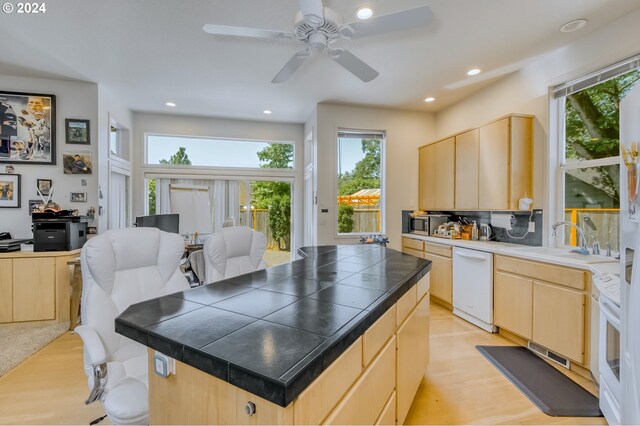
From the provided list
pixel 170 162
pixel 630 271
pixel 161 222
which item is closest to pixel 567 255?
pixel 630 271

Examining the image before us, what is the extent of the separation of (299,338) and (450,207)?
12.4 ft

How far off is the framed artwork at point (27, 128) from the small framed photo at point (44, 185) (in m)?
0.23

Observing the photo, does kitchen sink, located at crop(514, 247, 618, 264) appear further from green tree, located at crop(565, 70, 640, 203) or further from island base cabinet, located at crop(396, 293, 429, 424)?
island base cabinet, located at crop(396, 293, 429, 424)

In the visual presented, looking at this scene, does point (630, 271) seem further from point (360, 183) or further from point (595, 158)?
point (360, 183)

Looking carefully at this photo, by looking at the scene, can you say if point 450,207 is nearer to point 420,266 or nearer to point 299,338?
point 420,266

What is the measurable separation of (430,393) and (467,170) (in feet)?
9.05

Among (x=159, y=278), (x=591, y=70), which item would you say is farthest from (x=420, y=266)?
(x=591, y=70)

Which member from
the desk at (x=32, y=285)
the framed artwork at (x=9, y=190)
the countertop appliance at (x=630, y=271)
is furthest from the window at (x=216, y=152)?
the countertop appliance at (x=630, y=271)

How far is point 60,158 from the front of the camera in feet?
12.3

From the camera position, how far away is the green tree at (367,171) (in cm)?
486

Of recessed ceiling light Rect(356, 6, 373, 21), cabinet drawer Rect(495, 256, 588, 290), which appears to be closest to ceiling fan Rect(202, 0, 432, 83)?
recessed ceiling light Rect(356, 6, 373, 21)

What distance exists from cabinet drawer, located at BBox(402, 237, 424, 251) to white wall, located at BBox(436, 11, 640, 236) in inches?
60.6

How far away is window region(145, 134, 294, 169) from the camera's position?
16.9 feet

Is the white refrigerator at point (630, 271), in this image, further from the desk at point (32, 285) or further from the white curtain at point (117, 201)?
the white curtain at point (117, 201)
